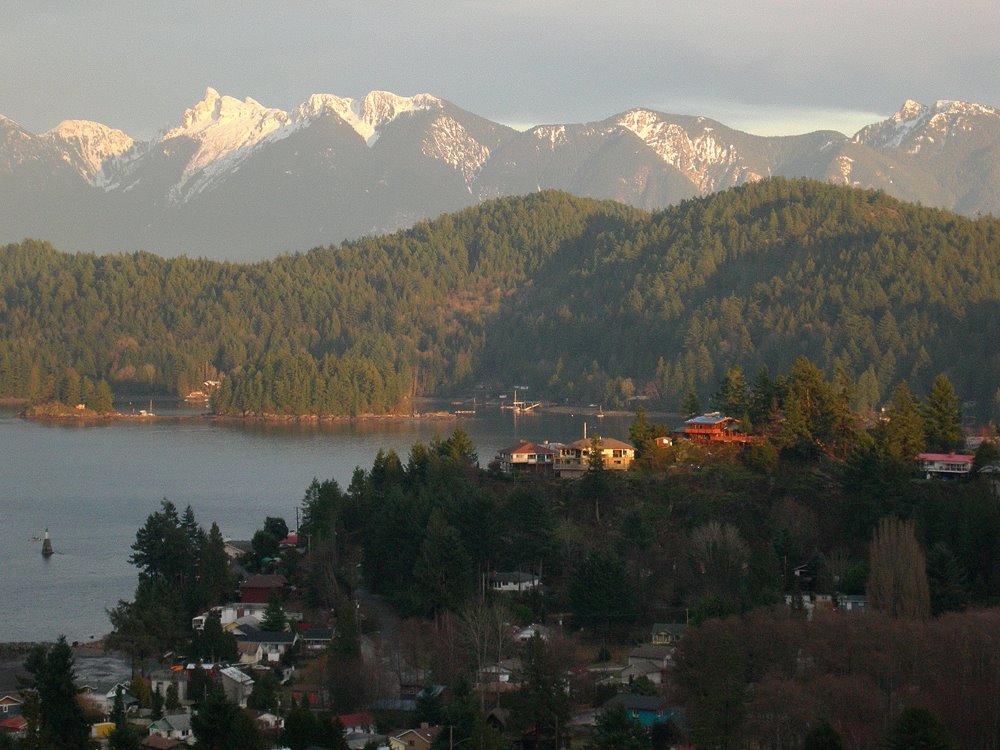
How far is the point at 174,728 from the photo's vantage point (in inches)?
722

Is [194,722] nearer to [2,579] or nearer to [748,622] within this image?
[748,622]

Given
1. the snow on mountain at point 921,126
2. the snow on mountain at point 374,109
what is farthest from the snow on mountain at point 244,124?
the snow on mountain at point 921,126

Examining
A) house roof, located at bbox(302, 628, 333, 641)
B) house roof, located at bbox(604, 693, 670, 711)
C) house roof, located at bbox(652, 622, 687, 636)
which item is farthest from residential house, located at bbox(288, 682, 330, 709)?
house roof, located at bbox(652, 622, 687, 636)

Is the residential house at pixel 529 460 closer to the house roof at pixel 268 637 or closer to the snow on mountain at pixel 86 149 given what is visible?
the house roof at pixel 268 637

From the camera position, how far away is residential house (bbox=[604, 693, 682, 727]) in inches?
713

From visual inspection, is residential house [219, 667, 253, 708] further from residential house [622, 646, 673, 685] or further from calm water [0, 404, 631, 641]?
calm water [0, 404, 631, 641]

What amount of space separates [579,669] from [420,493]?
7.69 m

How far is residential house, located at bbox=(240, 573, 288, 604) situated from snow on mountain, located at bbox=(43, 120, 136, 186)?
176 metres

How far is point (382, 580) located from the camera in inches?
1017

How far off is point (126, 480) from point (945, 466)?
2221 cm

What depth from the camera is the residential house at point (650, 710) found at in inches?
713

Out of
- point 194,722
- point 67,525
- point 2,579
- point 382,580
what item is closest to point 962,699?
point 194,722

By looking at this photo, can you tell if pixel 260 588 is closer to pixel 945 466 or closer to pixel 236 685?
pixel 236 685

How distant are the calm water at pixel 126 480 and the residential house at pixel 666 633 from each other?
8344 millimetres
